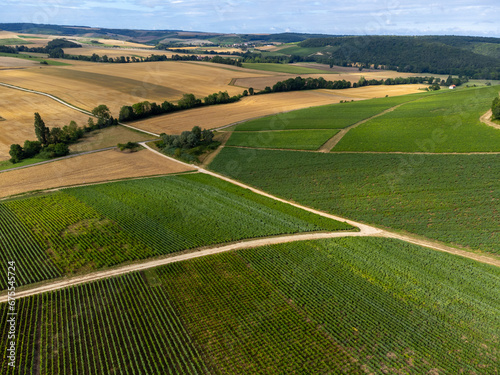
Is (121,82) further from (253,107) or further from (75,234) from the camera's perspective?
(75,234)

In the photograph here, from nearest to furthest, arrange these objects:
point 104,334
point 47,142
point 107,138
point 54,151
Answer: point 104,334 < point 54,151 < point 47,142 < point 107,138

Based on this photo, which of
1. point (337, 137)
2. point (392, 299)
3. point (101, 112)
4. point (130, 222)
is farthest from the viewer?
point (101, 112)

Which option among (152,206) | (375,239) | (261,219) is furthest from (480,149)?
(152,206)

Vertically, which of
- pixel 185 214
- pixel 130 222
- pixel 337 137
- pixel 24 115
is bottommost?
pixel 130 222

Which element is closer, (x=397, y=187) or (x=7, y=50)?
(x=397, y=187)

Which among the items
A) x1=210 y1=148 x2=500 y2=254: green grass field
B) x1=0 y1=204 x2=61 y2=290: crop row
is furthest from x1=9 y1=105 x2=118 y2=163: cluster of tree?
x1=210 y1=148 x2=500 y2=254: green grass field

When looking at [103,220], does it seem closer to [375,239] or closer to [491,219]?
[375,239]

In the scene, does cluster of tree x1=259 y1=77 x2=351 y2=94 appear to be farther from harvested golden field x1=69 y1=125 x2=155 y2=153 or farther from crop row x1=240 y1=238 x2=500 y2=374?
crop row x1=240 y1=238 x2=500 y2=374

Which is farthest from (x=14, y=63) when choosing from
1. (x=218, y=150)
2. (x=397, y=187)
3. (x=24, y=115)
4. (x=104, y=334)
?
(x=397, y=187)
